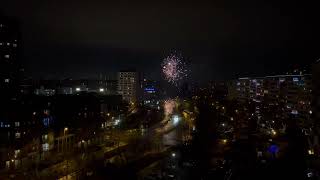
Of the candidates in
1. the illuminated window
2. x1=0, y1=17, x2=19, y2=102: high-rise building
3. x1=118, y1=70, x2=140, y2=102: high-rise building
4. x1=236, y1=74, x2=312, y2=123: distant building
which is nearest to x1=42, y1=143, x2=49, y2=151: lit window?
the illuminated window

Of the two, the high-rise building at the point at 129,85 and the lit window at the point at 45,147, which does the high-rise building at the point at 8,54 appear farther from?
the high-rise building at the point at 129,85

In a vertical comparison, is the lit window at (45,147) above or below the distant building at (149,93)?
below

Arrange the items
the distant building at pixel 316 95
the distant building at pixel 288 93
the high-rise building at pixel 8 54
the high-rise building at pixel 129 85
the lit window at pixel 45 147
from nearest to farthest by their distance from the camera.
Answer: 1. the distant building at pixel 316 95
2. the lit window at pixel 45 147
3. the high-rise building at pixel 8 54
4. the distant building at pixel 288 93
5. the high-rise building at pixel 129 85

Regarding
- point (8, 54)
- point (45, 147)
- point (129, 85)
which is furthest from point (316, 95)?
point (129, 85)

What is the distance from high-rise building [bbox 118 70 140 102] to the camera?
4838 cm

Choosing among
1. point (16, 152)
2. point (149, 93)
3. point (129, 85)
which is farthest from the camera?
point (149, 93)

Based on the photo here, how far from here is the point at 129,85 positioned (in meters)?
48.8

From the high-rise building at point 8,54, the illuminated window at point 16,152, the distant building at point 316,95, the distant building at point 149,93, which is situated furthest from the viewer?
the distant building at point 149,93

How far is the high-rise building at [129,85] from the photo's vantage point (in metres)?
48.4

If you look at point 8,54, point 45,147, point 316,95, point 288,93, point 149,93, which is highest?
point 8,54

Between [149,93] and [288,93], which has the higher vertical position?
[149,93]

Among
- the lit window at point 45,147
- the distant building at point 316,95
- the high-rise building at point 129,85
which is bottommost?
the lit window at point 45,147

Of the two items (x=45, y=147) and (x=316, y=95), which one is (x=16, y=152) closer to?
(x=45, y=147)

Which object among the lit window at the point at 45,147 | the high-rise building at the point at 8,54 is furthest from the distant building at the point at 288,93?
the high-rise building at the point at 8,54
